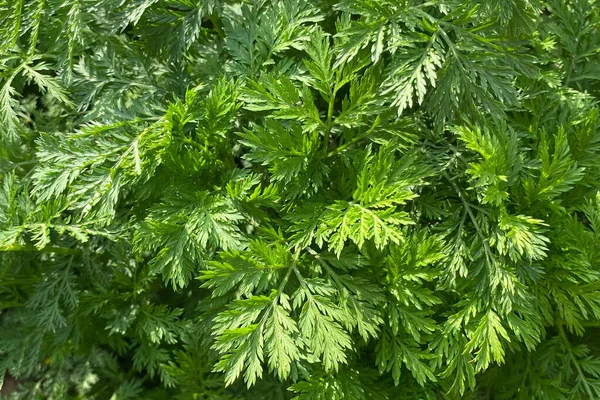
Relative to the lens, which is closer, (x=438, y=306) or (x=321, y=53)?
(x=321, y=53)

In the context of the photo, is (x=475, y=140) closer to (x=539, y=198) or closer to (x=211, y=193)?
(x=539, y=198)

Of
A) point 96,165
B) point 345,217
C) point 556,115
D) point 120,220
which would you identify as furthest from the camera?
point 120,220

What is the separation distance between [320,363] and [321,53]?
0.74 metres

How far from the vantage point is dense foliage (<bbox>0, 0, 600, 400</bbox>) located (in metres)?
1.26

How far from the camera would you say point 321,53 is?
1.27 meters

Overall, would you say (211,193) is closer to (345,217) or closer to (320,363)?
(345,217)

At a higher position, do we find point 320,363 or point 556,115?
point 556,115

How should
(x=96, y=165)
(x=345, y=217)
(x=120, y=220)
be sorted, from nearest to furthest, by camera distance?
(x=345, y=217) < (x=96, y=165) < (x=120, y=220)

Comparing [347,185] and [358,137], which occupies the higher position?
[358,137]

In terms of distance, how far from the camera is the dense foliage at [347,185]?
1.26 m

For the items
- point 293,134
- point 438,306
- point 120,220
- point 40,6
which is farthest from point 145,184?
point 438,306

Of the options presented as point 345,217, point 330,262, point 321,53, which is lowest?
point 330,262

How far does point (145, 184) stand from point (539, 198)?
964mm

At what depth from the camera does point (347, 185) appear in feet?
4.46
